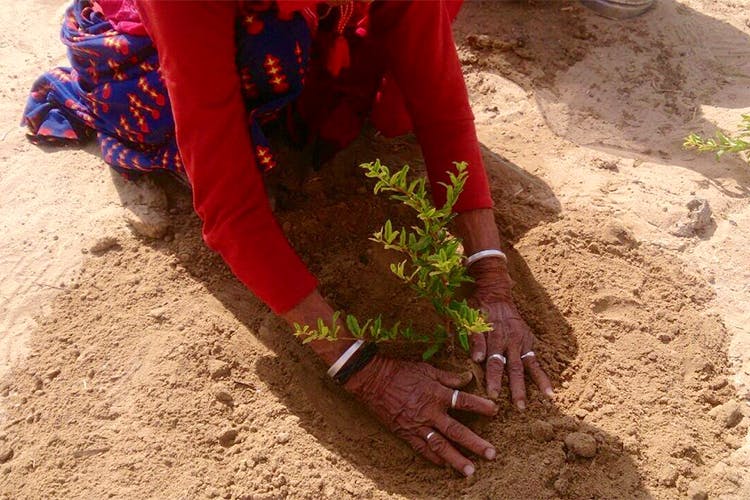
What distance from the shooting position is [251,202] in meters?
1.68

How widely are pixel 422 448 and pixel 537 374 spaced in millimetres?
371

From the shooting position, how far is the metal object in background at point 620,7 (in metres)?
3.17

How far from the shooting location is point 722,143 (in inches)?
92.3

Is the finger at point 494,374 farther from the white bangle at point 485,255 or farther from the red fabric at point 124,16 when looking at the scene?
the red fabric at point 124,16

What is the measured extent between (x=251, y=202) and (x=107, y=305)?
2.19 ft

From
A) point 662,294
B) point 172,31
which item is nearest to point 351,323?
point 172,31

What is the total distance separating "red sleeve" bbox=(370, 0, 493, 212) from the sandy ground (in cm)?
30

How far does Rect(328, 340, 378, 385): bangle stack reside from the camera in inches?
67.6

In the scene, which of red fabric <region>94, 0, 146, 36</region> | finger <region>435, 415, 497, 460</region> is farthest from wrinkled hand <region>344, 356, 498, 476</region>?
red fabric <region>94, 0, 146, 36</region>

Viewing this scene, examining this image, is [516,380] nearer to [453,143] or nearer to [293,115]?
[453,143]

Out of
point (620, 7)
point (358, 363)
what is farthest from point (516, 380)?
point (620, 7)

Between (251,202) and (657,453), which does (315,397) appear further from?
(657,453)

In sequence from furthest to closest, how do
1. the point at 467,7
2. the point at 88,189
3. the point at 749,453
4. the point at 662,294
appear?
the point at 467,7
the point at 88,189
the point at 662,294
the point at 749,453

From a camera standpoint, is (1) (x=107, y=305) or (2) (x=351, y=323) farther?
(1) (x=107, y=305)
